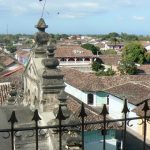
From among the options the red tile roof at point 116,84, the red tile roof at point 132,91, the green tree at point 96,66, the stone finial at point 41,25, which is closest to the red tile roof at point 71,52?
the green tree at point 96,66

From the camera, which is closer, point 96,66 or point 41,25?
point 41,25

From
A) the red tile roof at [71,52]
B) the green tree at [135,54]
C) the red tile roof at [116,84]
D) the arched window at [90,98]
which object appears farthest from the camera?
the green tree at [135,54]

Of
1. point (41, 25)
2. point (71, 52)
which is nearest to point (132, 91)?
point (41, 25)

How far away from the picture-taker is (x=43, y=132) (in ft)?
29.5

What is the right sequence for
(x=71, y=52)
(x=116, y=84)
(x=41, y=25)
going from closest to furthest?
(x=41, y=25) → (x=116, y=84) → (x=71, y=52)

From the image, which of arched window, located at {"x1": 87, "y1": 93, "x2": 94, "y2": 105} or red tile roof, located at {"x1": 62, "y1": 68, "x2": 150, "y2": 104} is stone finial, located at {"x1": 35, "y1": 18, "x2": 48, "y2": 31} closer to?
red tile roof, located at {"x1": 62, "y1": 68, "x2": 150, "y2": 104}

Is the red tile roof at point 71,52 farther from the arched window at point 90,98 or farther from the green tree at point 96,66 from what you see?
the arched window at point 90,98

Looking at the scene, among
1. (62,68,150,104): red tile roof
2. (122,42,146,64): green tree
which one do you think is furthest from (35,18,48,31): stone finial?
(122,42,146,64): green tree

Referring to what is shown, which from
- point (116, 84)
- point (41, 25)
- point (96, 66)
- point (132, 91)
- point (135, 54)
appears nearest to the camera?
point (41, 25)

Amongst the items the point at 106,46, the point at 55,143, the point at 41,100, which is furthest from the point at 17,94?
the point at 106,46

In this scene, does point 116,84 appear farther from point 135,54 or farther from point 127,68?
point 135,54

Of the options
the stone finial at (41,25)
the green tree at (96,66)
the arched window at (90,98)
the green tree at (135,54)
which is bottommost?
the arched window at (90,98)

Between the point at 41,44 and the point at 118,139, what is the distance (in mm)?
10920

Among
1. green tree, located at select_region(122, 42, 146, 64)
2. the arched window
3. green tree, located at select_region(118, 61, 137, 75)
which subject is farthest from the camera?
green tree, located at select_region(122, 42, 146, 64)
